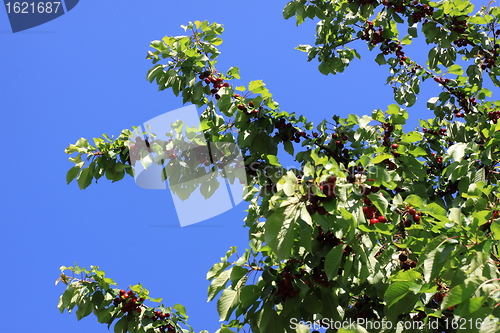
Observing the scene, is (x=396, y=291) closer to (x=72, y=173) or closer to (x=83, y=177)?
(x=83, y=177)

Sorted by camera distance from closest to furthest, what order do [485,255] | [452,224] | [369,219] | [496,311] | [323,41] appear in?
[496,311], [485,255], [452,224], [369,219], [323,41]

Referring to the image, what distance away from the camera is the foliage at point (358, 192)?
2008 millimetres

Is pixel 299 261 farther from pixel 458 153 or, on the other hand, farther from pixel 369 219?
pixel 458 153

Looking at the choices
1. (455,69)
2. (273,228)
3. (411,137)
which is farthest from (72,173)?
(455,69)

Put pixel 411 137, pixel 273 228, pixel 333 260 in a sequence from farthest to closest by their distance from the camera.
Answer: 1. pixel 411 137
2. pixel 333 260
3. pixel 273 228

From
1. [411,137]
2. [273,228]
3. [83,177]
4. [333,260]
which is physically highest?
[83,177]

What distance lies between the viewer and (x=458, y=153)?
308 centimetres

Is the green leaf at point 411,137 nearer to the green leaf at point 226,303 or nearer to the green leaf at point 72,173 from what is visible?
the green leaf at point 226,303

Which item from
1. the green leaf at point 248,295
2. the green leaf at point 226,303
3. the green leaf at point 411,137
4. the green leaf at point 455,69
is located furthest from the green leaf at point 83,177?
the green leaf at point 455,69

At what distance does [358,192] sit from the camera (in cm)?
220

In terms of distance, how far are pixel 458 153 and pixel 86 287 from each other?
10.1 ft

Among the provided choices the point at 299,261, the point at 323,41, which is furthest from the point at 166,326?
the point at 323,41

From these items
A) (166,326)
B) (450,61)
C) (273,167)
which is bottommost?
(166,326)

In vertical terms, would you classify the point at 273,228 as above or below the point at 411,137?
below
